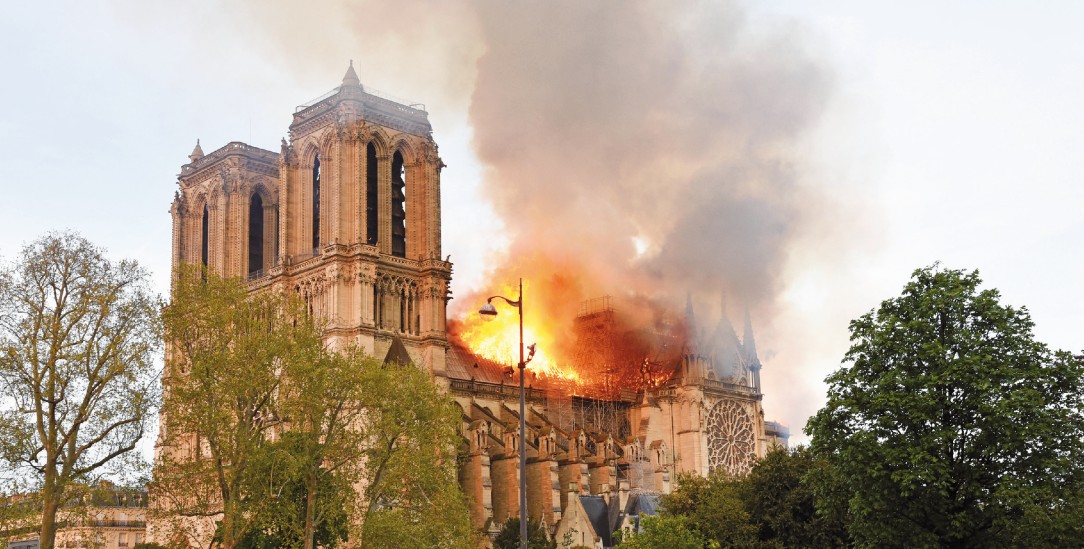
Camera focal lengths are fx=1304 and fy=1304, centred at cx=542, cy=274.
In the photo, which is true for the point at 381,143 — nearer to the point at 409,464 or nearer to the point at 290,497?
the point at 409,464

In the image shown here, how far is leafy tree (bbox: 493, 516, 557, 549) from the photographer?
72250 mm

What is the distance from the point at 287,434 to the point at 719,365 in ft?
179

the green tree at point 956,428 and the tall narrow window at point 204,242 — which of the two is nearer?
the green tree at point 956,428

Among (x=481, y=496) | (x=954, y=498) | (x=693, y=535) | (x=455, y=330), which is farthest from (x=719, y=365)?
(x=954, y=498)

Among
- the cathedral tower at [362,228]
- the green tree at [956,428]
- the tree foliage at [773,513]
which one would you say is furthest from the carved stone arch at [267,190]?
the green tree at [956,428]

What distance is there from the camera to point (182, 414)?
4606 cm

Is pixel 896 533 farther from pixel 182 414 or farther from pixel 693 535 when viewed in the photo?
pixel 182 414

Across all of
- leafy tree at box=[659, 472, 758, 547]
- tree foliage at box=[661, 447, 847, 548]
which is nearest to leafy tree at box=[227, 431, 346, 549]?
leafy tree at box=[659, 472, 758, 547]

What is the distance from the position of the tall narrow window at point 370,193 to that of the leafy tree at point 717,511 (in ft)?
87.3

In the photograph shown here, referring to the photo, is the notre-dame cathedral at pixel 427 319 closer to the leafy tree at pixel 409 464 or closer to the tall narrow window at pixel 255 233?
the tall narrow window at pixel 255 233

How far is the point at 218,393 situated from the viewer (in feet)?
A: 150

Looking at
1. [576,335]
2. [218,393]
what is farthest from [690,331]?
[218,393]

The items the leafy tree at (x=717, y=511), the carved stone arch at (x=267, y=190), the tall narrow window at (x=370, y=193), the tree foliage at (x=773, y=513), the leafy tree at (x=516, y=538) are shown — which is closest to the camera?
the tree foliage at (x=773, y=513)

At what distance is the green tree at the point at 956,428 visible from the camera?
1533 inches
